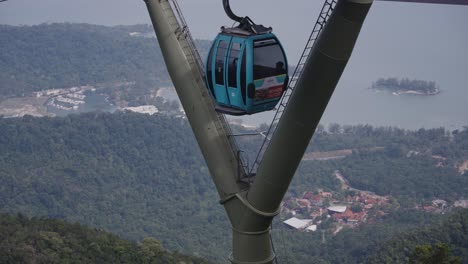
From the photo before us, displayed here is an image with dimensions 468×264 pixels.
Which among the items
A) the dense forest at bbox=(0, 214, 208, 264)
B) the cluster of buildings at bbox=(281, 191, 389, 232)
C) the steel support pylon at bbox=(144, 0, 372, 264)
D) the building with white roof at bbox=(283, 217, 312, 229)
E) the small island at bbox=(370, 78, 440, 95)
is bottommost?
the small island at bbox=(370, 78, 440, 95)

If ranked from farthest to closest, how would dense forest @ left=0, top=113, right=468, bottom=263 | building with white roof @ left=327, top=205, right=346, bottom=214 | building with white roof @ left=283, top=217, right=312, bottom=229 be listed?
building with white roof @ left=327, top=205, right=346, bottom=214 < building with white roof @ left=283, top=217, right=312, bottom=229 < dense forest @ left=0, top=113, right=468, bottom=263

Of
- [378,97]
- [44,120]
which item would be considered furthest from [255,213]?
[378,97]

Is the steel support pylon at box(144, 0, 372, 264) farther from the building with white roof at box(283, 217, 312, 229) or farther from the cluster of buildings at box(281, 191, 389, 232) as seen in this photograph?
the building with white roof at box(283, 217, 312, 229)

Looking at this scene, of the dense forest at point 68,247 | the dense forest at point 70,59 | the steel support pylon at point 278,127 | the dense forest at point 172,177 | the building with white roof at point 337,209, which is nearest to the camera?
the steel support pylon at point 278,127

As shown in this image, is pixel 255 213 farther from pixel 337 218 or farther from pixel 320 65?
pixel 337 218

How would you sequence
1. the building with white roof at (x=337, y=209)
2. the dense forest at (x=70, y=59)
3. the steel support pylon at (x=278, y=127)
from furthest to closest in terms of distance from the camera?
the dense forest at (x=70, y=59) < the building with white roof at (x=337, y=209) < the steel support pylon at (x=278, y=127)

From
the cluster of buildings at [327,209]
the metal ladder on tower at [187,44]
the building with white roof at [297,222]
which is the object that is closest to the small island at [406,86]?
the cluster of buildings at [327,209]

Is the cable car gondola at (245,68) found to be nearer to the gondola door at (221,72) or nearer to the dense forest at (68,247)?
the gondola door at (221,72)

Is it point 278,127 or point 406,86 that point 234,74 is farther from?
point 406,86

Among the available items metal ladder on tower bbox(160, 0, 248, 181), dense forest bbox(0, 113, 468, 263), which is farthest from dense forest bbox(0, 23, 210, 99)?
metal ladder on tower bbox(160, 0, 248, 181)
